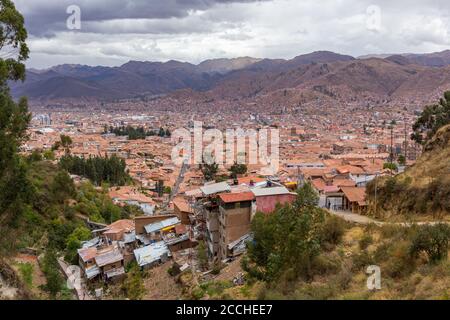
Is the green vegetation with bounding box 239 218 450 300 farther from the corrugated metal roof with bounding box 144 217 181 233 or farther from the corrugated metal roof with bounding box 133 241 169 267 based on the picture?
the corrugated metal roof with bounding box 144 217 181 233

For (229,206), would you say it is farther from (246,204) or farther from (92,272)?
(92,272)

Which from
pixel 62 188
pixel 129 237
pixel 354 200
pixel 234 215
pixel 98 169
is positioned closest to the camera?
pixel 234 215

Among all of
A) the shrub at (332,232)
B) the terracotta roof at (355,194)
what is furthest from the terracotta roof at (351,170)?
the shrub at (332,232)

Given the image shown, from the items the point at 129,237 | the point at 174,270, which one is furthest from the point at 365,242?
the point at 129,237

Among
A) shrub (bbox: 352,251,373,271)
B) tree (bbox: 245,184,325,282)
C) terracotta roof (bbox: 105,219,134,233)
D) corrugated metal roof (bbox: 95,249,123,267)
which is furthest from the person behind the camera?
terracotta roof (bbox: 105,219,134,233)

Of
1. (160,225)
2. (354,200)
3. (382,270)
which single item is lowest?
(160,225)

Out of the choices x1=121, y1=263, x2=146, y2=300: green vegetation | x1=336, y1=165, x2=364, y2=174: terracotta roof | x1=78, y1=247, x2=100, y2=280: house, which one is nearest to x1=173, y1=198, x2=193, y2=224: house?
x1=121, y1=263, x2=146, y2=300: green vegetation
